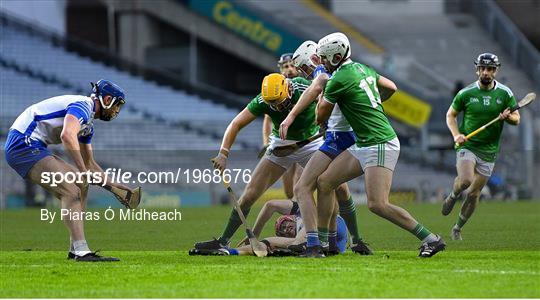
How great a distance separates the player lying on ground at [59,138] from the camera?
1215cm

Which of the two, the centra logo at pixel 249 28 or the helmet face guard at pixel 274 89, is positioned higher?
the helmet face guard at pixel 274 89

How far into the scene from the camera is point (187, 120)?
35.4 m

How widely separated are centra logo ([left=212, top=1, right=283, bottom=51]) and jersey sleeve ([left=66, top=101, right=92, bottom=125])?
25.7m

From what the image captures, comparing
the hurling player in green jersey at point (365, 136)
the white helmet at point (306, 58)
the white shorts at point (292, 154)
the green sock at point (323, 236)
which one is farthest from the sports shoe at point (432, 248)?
the white helmet at point (306, 58)

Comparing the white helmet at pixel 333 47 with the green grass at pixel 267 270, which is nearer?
the green grass at pixel 267 270

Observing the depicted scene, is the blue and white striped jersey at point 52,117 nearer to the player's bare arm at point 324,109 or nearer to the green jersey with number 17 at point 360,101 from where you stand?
the player's bare arm at point 324,109

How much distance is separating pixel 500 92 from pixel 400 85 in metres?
21.5

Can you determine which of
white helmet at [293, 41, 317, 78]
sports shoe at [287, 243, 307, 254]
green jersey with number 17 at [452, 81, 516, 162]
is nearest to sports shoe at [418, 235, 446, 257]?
sports shoe at [287, 243, 307, 254]

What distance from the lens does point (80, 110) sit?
12008 millimetres

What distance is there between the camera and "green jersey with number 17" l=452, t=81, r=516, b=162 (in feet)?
52.7

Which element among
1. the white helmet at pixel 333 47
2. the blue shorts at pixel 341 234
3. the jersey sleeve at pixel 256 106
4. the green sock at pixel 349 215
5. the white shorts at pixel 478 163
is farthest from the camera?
the white shorts at pixel 478 163

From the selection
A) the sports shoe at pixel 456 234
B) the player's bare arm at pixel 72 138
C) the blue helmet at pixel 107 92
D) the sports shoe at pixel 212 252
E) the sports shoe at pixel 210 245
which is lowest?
the sports shoe at pixel 456 234

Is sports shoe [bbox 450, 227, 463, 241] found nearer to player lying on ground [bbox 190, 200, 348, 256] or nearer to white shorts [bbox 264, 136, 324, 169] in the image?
player lying on ground [bbox 190, 200, 348, 256]

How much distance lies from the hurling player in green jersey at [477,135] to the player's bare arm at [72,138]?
5735 mm
